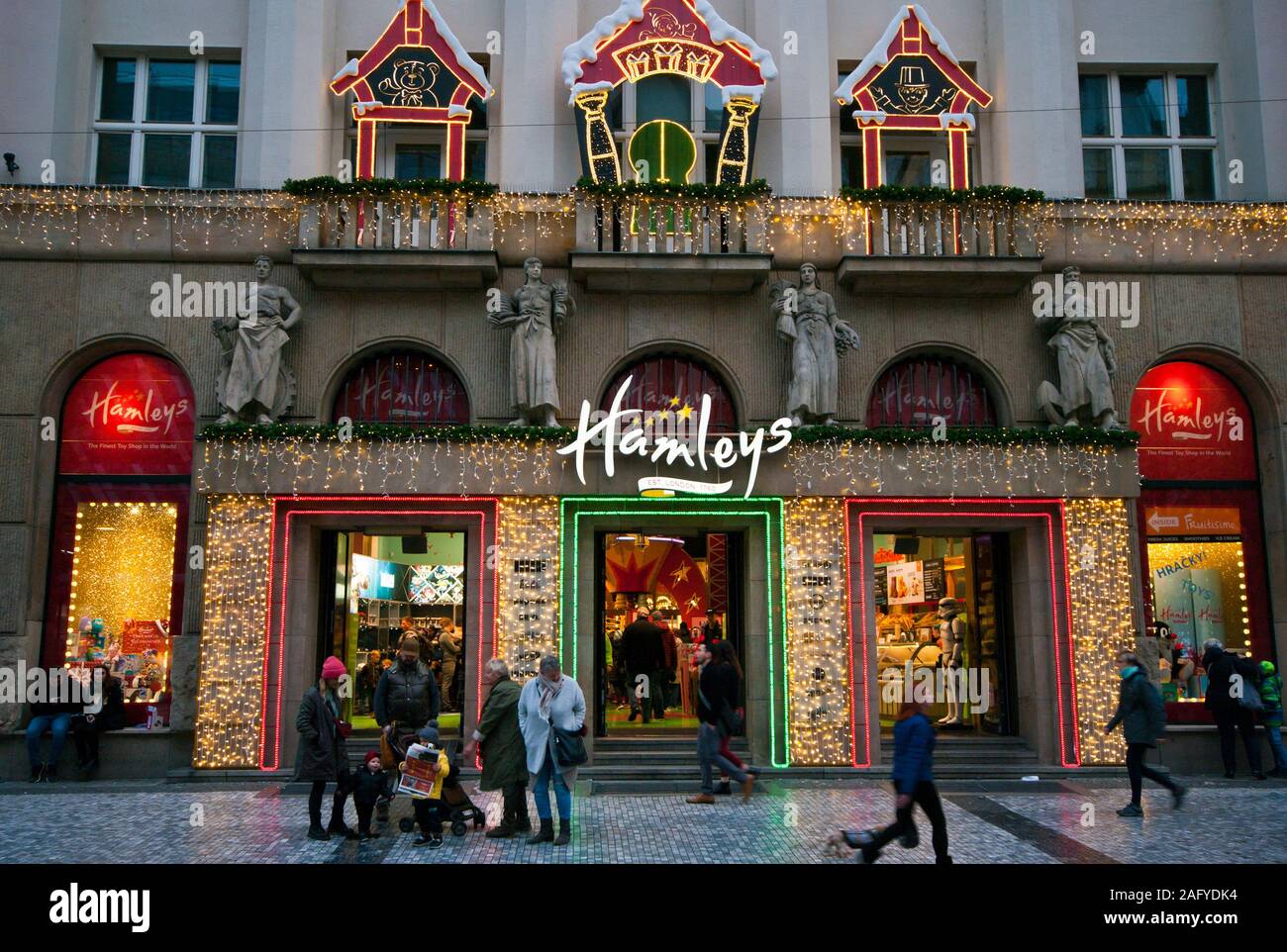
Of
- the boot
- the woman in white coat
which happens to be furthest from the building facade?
the boot

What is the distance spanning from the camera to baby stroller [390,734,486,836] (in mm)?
11148

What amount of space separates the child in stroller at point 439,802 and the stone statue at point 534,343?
5917mm

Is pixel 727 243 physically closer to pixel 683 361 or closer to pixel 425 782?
pixel 683 361

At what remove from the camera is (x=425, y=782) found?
35.0 ft

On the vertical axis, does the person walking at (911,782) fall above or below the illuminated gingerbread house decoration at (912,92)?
below

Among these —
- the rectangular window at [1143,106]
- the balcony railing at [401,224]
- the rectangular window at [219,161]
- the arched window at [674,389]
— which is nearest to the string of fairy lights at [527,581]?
the arched window at [674,389]

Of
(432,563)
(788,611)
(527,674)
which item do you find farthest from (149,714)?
(788,611)

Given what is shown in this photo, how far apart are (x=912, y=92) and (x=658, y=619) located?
32.8ft

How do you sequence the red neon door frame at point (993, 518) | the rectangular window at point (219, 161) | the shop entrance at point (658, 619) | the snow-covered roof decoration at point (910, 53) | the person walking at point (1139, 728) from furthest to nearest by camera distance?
the rectangular window at point (219, 161) < the snow-covered roof decoration at point (910, 53) < the shop entrance at point (658, 619) < the red neon door frame at point (993, 518) < the person walking at point (1139, 728)

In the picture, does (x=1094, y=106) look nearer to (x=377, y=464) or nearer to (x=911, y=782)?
(x=377, y=464)

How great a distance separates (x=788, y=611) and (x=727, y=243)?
5882 millimetres

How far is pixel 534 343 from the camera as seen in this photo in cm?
1597

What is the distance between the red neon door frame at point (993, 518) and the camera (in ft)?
51.3

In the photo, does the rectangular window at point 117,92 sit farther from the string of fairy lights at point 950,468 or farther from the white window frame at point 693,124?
the string of fairy lights at point 950,468
